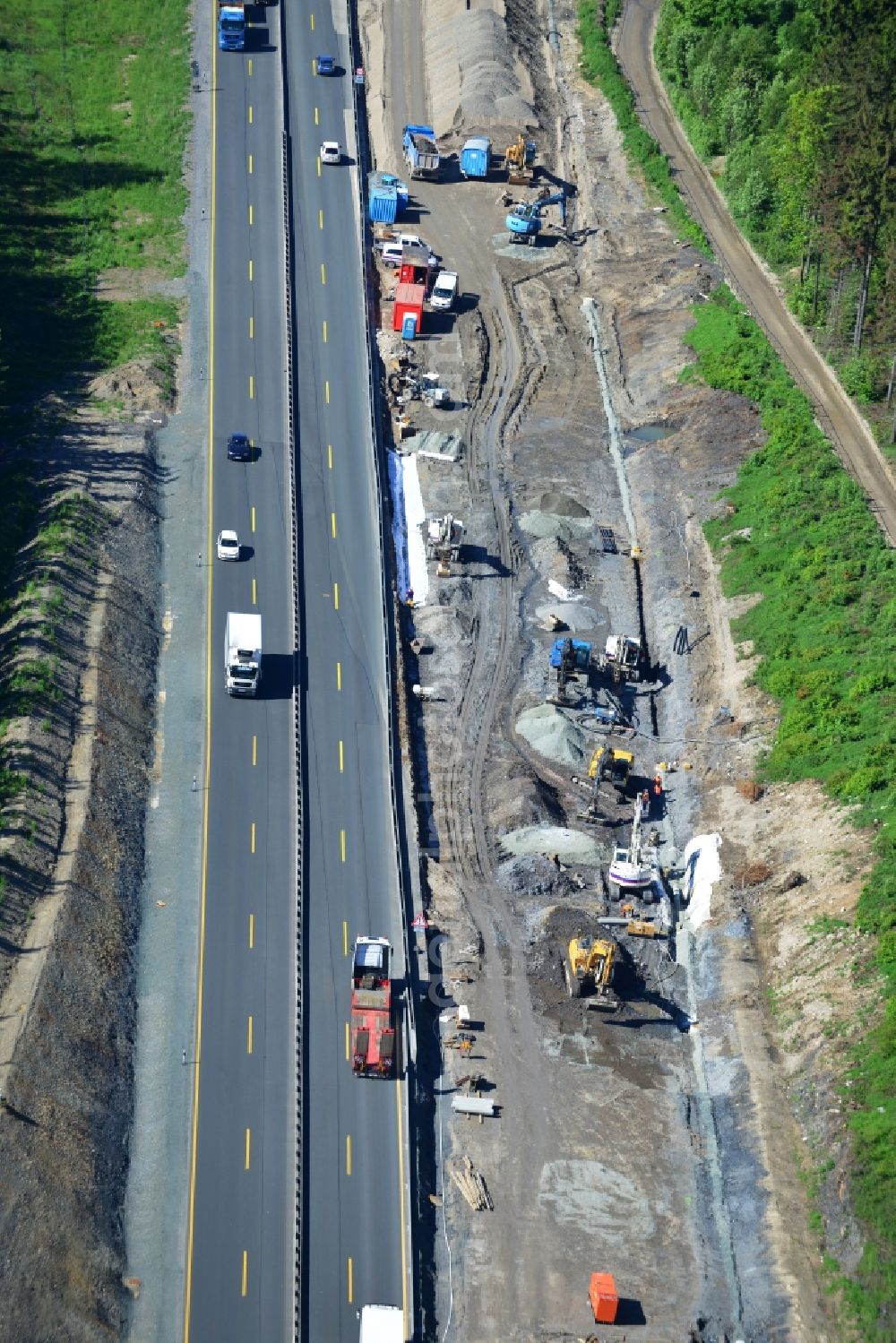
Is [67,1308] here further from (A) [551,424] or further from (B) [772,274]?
(B) [772,274]

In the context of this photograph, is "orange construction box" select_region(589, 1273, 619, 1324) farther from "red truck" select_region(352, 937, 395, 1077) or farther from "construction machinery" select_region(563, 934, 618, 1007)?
"construction machinery" select_region(563, 934, 618, 1007)

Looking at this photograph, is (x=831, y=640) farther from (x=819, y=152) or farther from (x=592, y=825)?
(x=819, y=152)

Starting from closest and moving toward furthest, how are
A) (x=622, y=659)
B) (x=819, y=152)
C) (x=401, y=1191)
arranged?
(x=401, y=1191)
(x=622, y=659)
(x=819, y=152)

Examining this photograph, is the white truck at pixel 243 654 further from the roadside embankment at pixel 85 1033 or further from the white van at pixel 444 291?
the white van at pixel 444 291

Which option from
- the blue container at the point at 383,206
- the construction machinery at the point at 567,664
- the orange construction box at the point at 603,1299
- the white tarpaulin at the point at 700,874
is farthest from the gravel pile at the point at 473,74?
the orange construction box at the point at 603,1299

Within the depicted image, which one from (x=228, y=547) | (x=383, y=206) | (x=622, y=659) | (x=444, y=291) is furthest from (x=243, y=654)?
(x=383, y=206)

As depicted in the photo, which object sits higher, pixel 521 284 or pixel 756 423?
pixel 521 284

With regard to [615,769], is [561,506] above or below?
above

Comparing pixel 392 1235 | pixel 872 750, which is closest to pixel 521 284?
pixel 872 750
